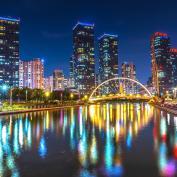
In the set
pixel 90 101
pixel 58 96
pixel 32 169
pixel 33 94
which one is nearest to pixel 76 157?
pixel 32 169

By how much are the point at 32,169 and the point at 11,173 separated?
857 millimetres

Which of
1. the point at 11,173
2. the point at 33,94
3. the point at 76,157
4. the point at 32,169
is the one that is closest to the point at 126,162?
the point at 76,157

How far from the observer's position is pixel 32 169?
10.7 meters

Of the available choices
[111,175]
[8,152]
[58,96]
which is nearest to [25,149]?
[8,152]

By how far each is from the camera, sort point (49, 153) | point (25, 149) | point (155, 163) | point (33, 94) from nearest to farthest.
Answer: point (155, 163) < point (49, 153) < point (25, 149) < point (33, 94)

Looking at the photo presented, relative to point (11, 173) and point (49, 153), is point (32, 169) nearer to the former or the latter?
point (11, 173)

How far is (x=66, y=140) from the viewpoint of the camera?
59.7ft

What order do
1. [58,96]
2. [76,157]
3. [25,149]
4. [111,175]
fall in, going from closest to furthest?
1. [111,175]
2. [76,157]
3. [25,149]
4. [58,96]

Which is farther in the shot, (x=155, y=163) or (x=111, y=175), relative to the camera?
(x=155, y=163)

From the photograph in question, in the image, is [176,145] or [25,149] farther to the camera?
[176,145]

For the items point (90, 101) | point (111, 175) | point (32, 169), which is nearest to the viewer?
point (111, 175)

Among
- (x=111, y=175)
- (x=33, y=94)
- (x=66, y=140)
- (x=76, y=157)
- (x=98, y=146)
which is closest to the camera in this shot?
(x=111, y=175)

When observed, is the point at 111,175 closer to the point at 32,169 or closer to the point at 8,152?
the point at 32,169

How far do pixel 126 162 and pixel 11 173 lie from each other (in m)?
4.22
